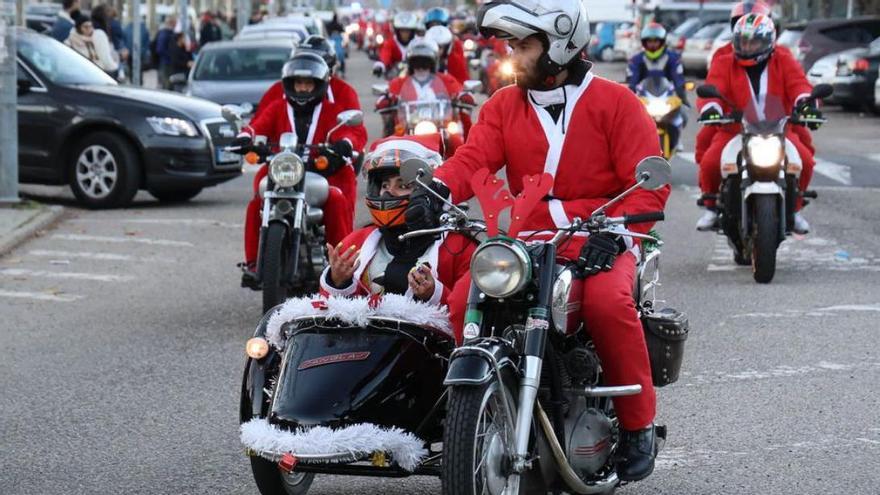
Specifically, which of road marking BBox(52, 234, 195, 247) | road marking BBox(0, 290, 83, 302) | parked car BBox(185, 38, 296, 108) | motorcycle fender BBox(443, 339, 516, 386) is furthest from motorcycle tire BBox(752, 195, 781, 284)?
parked car BBox(185, 38, 296, 108)

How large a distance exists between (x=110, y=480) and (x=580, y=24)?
2.49 meters

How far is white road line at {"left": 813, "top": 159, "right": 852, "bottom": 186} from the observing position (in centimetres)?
2094

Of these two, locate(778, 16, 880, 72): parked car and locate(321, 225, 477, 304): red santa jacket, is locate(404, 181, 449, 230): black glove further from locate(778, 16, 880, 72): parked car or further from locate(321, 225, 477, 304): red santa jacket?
locate(778, 16, 880, 72): parked car

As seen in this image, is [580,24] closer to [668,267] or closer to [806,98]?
[806,98]

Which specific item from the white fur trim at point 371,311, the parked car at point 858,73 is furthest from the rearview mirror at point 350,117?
the parked car at point 858,73

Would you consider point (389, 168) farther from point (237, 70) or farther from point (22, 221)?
point (237, 70)

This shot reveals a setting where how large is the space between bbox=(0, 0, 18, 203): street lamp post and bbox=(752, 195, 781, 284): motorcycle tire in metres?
7.55

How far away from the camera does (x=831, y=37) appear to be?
113 feet

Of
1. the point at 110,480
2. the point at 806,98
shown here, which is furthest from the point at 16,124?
the point at 110,480

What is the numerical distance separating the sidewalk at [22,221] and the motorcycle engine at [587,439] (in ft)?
30.5

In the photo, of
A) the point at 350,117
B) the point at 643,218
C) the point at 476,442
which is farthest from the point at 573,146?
the point at 350,117

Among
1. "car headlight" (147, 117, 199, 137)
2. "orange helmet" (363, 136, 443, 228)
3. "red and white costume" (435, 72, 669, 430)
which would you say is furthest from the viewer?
"car headlight" (147, 117, 199, 137)

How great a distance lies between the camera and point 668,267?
13.5 metres

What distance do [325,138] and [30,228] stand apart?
5126 millimetres
